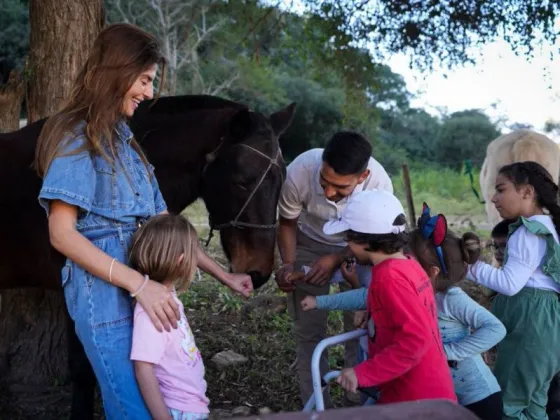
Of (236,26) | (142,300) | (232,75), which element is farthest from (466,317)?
(232,75)

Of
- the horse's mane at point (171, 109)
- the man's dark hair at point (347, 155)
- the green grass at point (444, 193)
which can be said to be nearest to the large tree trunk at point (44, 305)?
the horse's mane at point (171, 109)

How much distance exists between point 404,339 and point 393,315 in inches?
3.6

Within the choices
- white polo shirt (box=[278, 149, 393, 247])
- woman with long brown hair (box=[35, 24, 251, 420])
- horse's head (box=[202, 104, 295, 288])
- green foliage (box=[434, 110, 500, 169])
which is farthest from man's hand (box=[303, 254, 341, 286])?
green foliage (box=[434, 110, 500, 169])

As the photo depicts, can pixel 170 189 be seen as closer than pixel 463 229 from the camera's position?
Yes

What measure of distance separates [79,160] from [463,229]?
34.8 ft

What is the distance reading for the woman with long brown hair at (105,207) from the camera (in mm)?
2145

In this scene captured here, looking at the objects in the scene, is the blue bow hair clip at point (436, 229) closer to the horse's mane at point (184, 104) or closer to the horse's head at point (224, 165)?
the horse's head at point (224, 165)

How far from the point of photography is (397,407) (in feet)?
4.81

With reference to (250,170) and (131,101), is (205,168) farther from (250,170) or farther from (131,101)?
(131,101)

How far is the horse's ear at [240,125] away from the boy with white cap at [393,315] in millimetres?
1202

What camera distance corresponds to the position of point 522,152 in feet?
24.4

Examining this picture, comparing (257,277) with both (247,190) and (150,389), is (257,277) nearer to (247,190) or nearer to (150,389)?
(247,190)

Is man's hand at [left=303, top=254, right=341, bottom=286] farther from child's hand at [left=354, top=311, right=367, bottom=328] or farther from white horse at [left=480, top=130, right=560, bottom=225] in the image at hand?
white horse at [left=480, top=130, right=560, bottom=225]

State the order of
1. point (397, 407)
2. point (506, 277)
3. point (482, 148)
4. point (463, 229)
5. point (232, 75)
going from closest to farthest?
point (397, 407)
point (506, 277)
point (463, 229)
point (232, 75)
point (482, 148)
